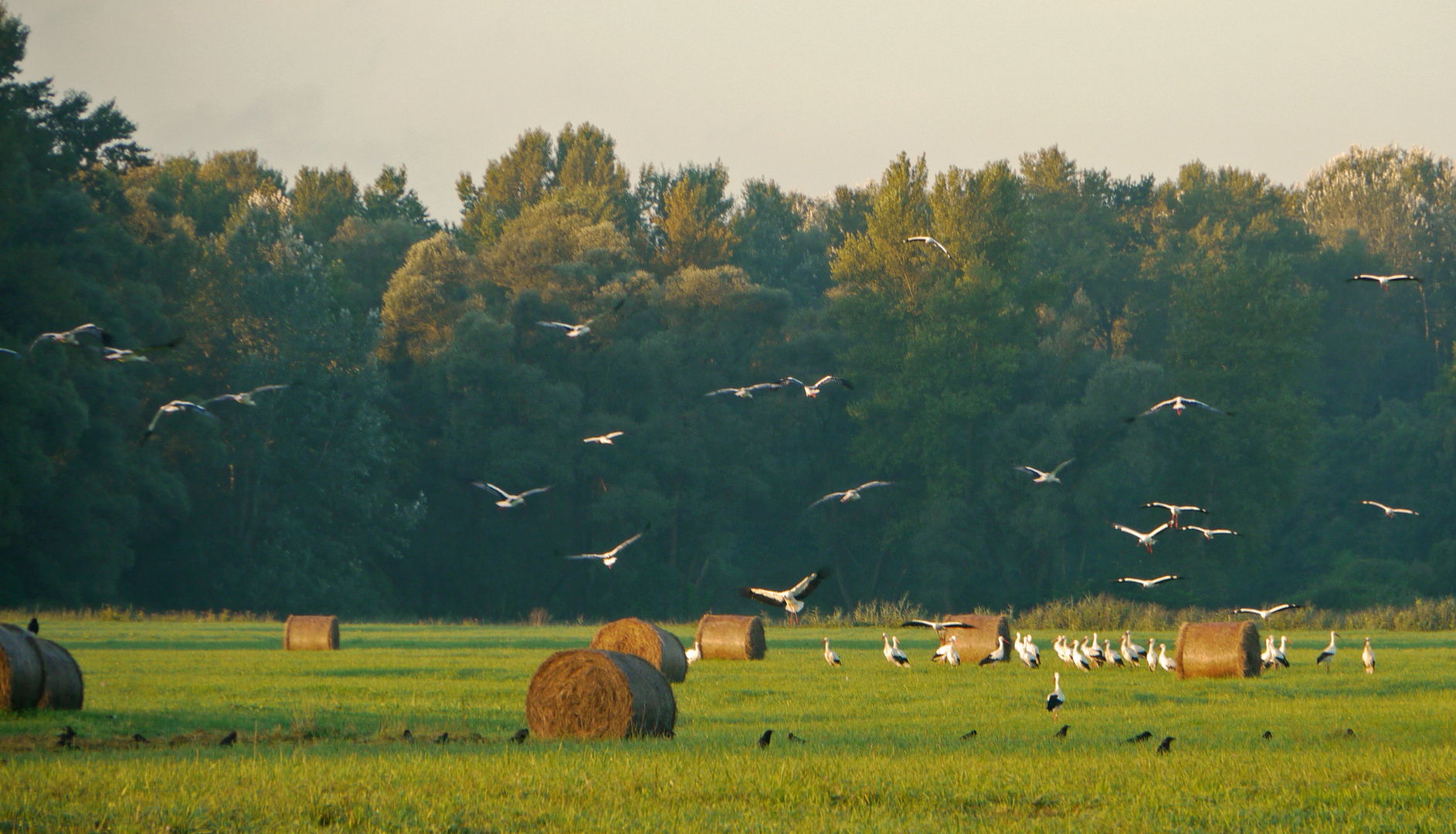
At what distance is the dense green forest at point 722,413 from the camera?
224 feet

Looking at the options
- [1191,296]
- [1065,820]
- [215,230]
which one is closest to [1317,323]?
[1191,296]

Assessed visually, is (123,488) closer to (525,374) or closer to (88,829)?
(525,374)

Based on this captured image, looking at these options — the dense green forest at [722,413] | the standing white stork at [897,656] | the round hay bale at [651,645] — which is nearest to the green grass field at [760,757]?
the round hay bale at [651,645]

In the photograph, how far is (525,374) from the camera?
236 ft

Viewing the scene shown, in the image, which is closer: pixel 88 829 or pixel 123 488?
pixel 88 829

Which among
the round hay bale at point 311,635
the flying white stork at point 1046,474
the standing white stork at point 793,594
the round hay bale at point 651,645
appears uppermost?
the flying white stork at point 1046,474

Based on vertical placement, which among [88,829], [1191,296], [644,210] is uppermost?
[644,210]

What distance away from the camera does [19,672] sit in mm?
17969

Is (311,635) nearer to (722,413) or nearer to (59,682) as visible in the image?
(59,682)

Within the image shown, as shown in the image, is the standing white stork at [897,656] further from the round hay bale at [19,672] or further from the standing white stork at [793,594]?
the round hay bale at [19,672]

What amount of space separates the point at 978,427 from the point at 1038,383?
398 centimetres

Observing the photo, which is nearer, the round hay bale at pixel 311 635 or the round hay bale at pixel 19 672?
the round hay bale at pixel 19 672

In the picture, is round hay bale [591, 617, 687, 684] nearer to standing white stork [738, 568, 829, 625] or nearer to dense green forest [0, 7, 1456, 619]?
standing white stork [738, 568, 829, 625]

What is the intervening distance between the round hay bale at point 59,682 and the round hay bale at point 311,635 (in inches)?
612
